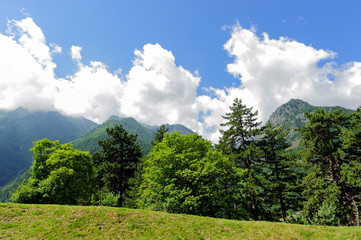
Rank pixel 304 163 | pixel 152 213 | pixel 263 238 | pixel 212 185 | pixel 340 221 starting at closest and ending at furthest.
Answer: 1. pixel 263 238
2. pixel 152 213
3. pixel 212 185
4. pixel 340 221
5. pixel 304 163

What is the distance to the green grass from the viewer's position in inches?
467

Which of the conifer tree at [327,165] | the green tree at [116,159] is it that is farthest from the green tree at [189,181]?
the green tree at [116,159]

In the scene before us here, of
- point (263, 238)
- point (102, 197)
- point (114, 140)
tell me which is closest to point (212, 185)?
point (263, 238)

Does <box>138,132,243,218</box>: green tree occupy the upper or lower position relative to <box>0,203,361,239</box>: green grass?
upper

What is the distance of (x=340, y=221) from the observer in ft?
75.3

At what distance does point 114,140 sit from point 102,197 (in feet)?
36.6

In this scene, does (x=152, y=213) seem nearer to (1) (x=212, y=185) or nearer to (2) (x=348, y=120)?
(1) (x=212, y=185)

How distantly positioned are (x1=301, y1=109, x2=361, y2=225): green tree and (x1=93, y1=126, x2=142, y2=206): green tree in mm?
31088

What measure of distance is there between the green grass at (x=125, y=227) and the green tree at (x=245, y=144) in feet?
36.6

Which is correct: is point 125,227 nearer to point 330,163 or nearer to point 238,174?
point 238,174

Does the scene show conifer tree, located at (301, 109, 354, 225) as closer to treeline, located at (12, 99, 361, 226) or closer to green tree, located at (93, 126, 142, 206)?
treeline, located at (12, 99, 361, 226)

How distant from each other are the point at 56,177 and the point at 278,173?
30484mm

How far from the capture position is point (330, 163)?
23.9 meters

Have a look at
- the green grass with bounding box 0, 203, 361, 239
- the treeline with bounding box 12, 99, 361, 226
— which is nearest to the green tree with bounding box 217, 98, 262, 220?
the treeline with bounding box 12, 99, 361, 226
